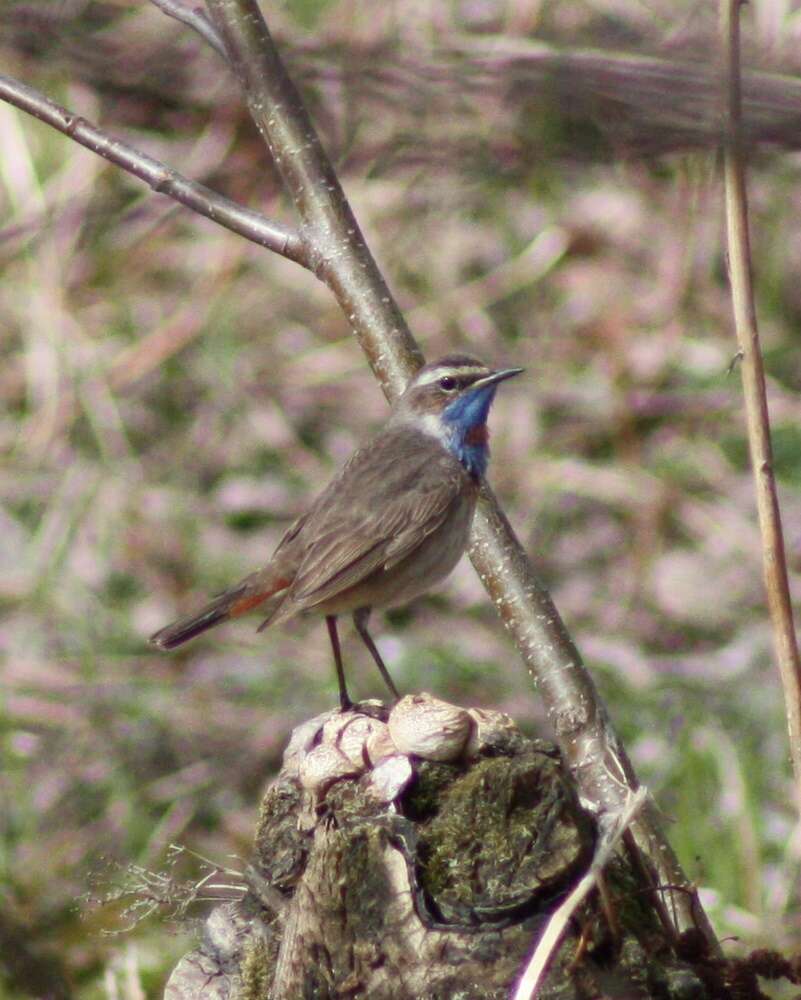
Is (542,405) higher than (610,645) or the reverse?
higher

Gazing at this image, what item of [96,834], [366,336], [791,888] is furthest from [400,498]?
[96,834]

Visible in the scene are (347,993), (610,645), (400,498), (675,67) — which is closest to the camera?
(675,67)

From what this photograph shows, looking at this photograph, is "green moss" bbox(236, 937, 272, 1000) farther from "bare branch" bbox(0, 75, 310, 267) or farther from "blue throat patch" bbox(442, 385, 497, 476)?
"blue throat patch" bbox(442, 385, 497, 476)

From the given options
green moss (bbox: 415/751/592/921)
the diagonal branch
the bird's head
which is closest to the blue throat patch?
the bird's head

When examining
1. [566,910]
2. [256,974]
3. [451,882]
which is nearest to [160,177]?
[256,974]

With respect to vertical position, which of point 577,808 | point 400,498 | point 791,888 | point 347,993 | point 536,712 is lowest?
point 791,888

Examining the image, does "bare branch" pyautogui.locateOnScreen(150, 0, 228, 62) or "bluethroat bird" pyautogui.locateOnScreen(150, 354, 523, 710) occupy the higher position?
"bare branch" pyautogui.locateOnScreen(150, 0, 228, 62)

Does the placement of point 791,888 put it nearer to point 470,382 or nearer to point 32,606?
point 470,382
